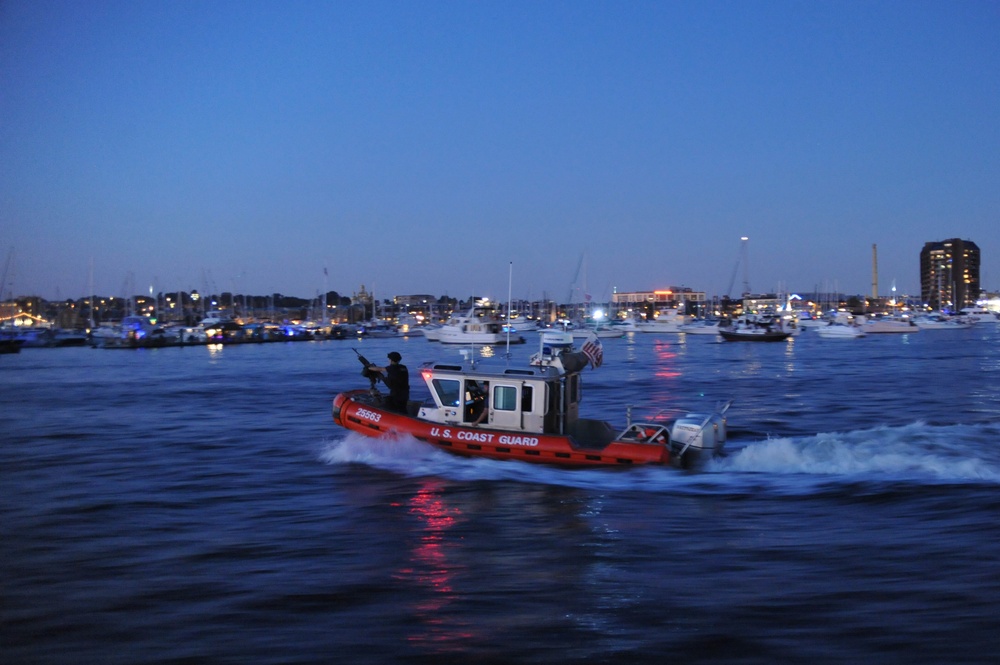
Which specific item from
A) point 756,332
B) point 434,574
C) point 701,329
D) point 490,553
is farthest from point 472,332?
point 434,574

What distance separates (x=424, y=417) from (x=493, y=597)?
7631 millimetres

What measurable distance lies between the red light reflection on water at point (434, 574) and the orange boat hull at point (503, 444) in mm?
1367

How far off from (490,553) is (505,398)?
201 inches

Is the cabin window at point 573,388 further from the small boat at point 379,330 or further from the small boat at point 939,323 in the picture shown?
the small boat at point 939,323

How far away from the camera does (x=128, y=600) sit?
9031 mm

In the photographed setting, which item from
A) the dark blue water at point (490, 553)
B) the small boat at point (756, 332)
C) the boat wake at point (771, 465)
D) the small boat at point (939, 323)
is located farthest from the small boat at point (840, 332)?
the boat wake at point (771, 465)

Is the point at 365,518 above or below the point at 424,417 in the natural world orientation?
below

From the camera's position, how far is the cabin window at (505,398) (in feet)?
50.9

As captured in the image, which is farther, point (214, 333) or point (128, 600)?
point (214, 333)

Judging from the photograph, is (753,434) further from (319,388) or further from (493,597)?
(319,388)

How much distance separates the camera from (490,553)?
10828 millimetres

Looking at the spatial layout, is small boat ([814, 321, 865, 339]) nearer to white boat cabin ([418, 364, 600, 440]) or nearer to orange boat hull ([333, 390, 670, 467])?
white boat cabin ([418, 364, 600, 440])

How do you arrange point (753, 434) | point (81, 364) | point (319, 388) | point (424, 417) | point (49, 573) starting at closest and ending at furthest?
1. point (49, 573)
2. point (424, 417)
3. point (753, 434)
4. point (319, 388)
5. point (81, 364)

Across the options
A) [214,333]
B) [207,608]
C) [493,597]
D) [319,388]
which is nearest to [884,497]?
[493,597]
